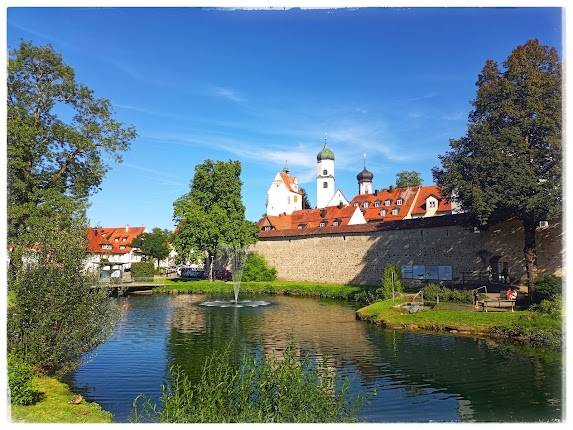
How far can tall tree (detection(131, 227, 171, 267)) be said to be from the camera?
216 ft

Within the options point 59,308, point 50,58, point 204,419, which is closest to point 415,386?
point 204,419

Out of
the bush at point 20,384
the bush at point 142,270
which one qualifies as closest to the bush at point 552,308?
the bush at point 20,384

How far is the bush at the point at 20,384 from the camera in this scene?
10062mm

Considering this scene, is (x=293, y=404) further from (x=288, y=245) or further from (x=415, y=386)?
(x=288, y=245)

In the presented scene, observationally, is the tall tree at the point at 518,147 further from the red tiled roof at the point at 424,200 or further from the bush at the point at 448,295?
the red tiled roof at the point at 424,200

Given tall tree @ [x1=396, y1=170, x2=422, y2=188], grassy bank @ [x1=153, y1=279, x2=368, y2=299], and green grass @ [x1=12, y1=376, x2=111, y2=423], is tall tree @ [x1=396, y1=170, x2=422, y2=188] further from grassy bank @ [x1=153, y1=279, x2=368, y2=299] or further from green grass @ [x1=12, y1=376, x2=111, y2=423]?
green grass @ [x1=12, y1=376, x2=111, y2=423]

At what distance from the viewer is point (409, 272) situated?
3891cm

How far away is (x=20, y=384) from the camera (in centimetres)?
1016

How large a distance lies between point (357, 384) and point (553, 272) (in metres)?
21.4

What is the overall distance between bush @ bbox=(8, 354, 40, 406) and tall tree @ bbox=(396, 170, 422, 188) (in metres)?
80.1

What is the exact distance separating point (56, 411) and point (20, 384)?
0.96 metres

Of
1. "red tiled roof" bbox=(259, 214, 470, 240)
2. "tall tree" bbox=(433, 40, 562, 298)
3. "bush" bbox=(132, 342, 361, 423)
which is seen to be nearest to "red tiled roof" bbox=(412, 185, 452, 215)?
"red tiled roof" bbox=(259, 214, 470, 240)

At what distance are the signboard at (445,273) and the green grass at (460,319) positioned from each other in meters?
11.6

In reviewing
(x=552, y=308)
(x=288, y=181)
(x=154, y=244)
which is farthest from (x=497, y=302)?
(x=288, y=181)
